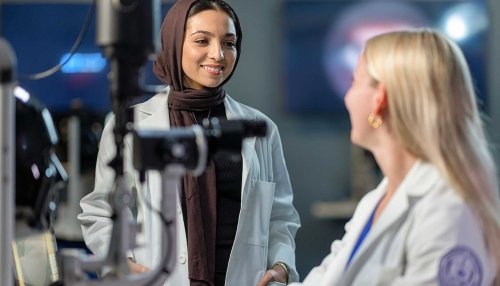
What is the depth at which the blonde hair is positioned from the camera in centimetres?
162

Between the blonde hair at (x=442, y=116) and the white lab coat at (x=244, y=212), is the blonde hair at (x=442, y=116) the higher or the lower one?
the higher one

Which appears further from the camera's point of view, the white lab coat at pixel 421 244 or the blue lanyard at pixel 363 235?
the blue lanyard at pixel 363 235

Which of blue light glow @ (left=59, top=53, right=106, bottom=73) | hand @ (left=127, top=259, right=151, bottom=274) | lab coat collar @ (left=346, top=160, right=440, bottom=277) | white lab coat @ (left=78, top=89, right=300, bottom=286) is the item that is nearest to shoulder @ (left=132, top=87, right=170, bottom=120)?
white lab coat @ (left=78, top=89, right=300, bottom=286)

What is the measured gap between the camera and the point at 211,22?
2.44 metres

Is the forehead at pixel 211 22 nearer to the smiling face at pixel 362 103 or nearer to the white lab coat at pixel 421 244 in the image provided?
the smiling face at pixel 362 103

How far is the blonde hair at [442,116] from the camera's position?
5.32ft

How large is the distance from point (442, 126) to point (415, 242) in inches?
8.2

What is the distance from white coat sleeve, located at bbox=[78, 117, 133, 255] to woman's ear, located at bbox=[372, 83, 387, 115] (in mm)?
802

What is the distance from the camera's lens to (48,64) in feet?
18.9

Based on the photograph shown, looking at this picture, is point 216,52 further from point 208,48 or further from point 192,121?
point 192,121

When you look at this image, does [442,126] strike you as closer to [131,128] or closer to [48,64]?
[131,128]

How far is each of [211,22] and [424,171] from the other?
3.10 ft

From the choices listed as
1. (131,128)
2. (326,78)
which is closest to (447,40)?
(131,128)

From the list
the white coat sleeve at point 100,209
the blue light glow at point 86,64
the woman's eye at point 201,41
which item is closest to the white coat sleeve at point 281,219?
the woman's eye at point 201,41
